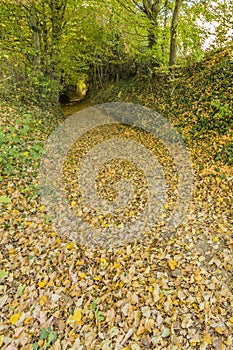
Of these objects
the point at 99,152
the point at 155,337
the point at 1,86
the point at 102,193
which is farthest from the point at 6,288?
Result: the point at 1,86

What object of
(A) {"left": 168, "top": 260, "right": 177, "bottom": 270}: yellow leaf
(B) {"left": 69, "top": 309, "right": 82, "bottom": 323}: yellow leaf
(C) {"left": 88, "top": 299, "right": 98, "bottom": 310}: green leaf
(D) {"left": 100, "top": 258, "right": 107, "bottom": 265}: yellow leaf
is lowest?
(B) {"left": 69, "top": 309, "right": 82, "bottom": 323}: yellow leaf

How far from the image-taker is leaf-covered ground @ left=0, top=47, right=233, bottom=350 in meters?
2.74

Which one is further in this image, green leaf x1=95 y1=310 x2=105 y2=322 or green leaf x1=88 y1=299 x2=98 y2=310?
green leaf x1=88 y1=299 x2=98 y2=310

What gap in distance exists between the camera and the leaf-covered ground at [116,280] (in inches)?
108

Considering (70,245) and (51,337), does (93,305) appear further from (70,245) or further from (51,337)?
(70,245)

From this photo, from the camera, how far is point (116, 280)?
3.40 meters

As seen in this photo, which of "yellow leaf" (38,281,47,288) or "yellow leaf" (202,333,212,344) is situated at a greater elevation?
"yellow leaf" (202,333,212,344)

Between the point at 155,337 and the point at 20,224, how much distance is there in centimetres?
312

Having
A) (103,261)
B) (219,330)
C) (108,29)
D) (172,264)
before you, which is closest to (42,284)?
(103,261)

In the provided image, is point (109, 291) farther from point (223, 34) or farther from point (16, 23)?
point (16, 23)

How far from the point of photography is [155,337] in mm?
2689

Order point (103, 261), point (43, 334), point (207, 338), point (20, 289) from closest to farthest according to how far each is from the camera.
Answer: point (207, 338), point (43, 334), point (20, 289), point (103, 261)

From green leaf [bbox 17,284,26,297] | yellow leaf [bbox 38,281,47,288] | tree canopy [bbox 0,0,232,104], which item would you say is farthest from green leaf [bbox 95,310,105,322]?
tree canopy [bbox 0,0,232,104]

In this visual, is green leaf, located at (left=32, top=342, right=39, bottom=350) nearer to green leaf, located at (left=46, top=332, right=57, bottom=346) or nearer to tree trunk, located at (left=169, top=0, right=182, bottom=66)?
green leaf, located at (left=46, top=332, right=57, bottom=346)
